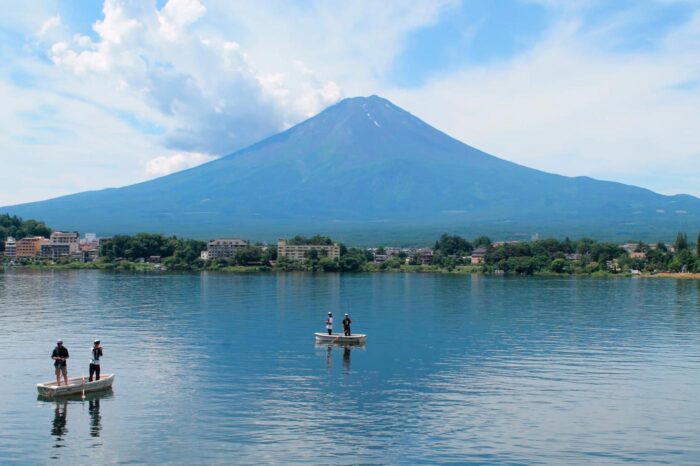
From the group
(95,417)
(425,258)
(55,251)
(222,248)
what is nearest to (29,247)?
(55,251)

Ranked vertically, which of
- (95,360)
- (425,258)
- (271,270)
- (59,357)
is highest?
(425,258)

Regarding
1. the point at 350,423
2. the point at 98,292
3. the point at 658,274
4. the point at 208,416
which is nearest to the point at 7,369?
the point at 208,416

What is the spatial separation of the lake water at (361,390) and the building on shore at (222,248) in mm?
88613

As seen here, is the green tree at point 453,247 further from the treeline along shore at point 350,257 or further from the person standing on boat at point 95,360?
the person standing on boat at point 95,360

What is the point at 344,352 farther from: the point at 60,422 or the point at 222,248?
the point at 222,248

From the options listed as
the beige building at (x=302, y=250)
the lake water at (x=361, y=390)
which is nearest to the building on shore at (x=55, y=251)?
the beige building at (x=302, y=250)

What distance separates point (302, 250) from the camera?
420 feet

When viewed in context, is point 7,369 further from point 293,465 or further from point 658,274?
point 658,274

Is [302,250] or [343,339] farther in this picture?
[302,250]

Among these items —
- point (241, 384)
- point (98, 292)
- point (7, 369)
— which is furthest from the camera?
point (98, 292)

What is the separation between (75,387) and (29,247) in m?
129

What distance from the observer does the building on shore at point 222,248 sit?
5241 inches

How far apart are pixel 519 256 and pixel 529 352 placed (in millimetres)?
87457

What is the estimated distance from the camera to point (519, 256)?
115 m
